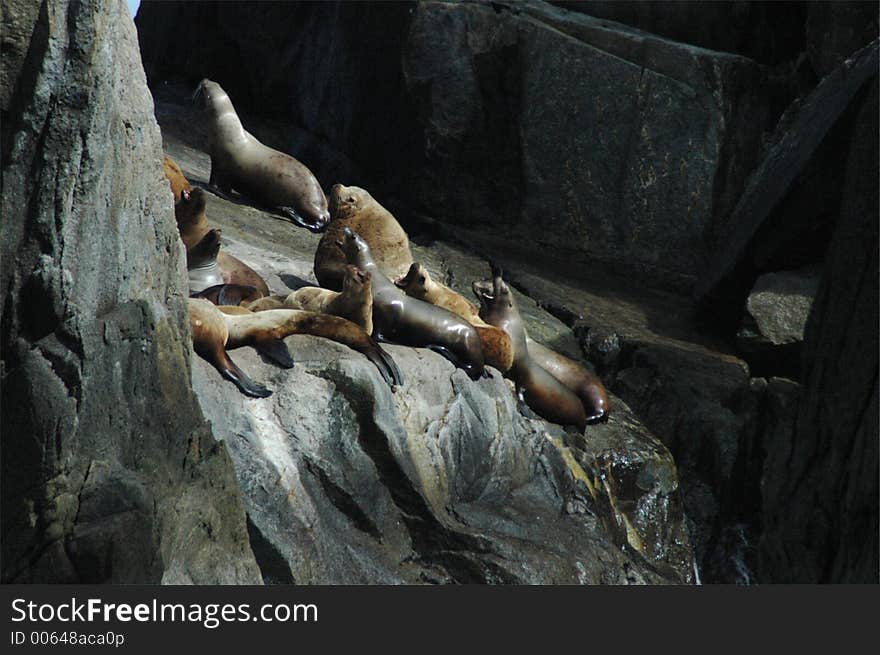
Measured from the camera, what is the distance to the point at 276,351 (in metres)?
6.45

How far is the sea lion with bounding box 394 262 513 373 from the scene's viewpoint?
26.3ft

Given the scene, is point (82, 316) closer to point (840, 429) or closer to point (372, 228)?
point (840, 429)

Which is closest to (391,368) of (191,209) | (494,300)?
(191,209)

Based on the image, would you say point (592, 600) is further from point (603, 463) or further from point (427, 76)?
point (427, 76)

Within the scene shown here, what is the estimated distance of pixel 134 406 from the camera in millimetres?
4676

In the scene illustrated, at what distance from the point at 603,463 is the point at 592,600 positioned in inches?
182

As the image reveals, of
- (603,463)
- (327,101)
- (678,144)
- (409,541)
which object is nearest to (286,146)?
(327,101)

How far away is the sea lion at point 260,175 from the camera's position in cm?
1070

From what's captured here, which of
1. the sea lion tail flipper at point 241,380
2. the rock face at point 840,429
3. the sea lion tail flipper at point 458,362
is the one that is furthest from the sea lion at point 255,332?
the rock face at point 840,429

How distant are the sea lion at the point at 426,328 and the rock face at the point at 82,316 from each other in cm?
285

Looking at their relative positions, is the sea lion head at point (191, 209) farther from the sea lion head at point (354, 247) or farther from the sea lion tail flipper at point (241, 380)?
the sea lion tail flipper at point (241, 380)

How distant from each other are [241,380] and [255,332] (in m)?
0.47

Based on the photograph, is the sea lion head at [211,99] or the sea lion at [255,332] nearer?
the sea lion at [255,332]

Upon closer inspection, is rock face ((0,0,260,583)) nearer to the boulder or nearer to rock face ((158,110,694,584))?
rock face ((158,110,694,584))
